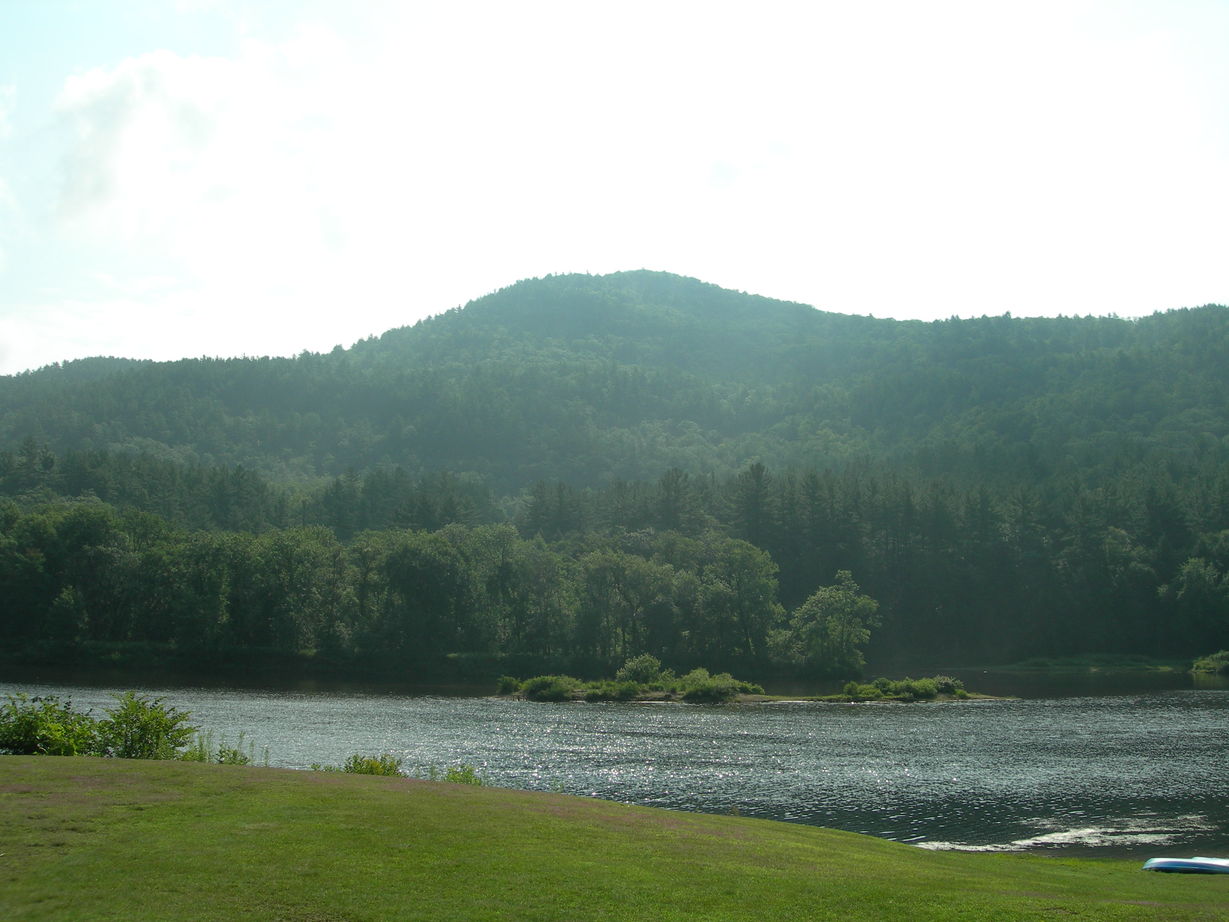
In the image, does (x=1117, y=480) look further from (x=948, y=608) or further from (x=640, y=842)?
(x=640, y=842)

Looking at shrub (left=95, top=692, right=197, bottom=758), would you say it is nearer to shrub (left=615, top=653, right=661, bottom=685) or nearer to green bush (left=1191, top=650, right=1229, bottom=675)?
shrub (left=615, top=653, right=661, bottom=685)

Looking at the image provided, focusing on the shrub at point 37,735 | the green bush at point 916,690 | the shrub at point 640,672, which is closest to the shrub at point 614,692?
the shrub at point 640,672

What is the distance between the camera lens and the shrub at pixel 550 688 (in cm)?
9181

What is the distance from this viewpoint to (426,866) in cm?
1831

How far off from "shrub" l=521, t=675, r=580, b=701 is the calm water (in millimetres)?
5115

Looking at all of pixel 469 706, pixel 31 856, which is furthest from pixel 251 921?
pixel 469 706

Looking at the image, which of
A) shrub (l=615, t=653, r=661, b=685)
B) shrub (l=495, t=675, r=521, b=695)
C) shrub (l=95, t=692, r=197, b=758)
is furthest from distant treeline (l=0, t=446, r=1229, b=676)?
shrub (l=95, t=692, r=197, b=758)

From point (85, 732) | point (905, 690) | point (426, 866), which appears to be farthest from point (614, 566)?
point (426, 866)

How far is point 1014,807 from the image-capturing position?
41.3 meters

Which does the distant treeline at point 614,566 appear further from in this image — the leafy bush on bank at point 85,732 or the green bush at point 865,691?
the leafy bush on bank at point 85,732

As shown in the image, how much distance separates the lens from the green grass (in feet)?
53.4

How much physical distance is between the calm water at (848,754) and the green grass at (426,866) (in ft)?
48.7

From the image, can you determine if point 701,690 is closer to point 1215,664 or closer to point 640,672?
point 640,672

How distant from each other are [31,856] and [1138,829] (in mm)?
36730
